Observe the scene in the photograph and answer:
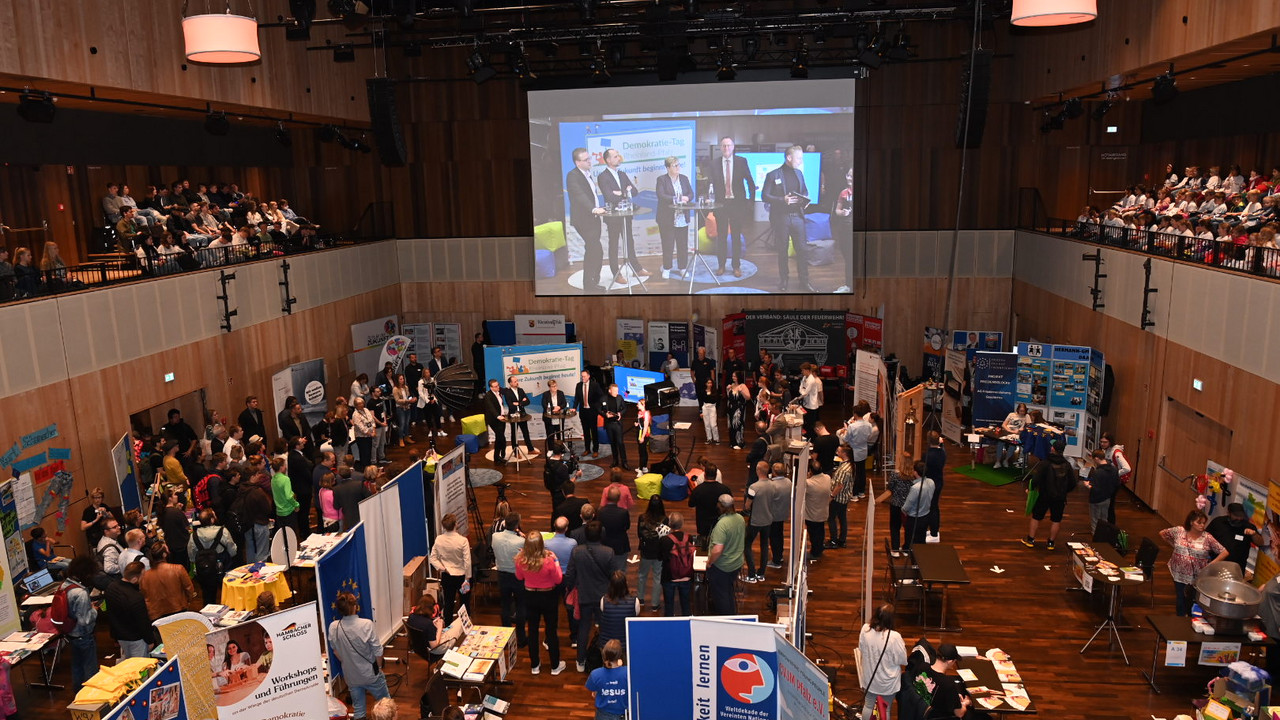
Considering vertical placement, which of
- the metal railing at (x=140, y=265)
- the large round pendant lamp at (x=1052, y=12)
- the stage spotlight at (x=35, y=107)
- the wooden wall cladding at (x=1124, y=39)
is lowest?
the metal railing at (x=140, y=265)

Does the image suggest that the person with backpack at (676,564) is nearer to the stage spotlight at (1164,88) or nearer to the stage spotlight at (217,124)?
the stage spotlight at (1164,88)

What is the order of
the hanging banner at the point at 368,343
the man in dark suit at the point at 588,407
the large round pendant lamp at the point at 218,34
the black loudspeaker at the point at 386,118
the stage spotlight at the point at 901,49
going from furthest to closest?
the hanging banner at the point at 368,343 → the stage spotlight at the point at 901,49 → the man in dark suit at the point at 588,407 → the black loudspeaker at the point at 386,118 → the large round pendant lamp at the point at 218,34

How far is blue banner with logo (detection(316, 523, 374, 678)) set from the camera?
718cm

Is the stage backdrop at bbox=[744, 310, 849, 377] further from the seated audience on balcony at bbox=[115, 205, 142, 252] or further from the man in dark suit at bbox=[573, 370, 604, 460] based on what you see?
the seated audience on balcony at bbox=[115, 205, 142, 252]

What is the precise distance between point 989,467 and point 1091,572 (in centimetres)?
532

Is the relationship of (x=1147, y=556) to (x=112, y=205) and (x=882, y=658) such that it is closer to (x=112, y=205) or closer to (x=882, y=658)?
(x=882, y=658)

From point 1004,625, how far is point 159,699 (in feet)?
24.3

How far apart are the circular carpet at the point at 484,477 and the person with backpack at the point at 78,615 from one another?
5.56 m

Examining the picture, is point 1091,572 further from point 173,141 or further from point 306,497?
point 173,141

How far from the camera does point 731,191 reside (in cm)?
1798

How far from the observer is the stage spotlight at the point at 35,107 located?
406 inches

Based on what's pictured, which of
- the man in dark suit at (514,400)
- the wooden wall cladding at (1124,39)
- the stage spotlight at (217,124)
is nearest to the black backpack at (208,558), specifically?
the man in dark suit at (514,400)

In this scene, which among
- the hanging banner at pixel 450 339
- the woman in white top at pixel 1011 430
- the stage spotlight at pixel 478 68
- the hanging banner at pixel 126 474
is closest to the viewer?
the hanging banner at pixel 126 474

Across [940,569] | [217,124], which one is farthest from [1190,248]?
[217,124]
